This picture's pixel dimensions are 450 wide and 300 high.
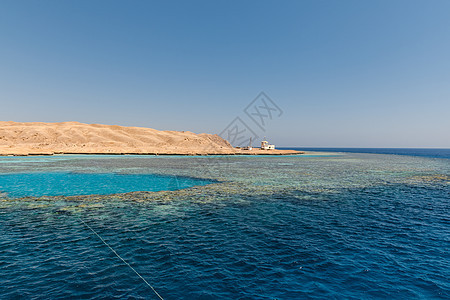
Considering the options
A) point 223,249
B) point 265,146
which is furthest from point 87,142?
point 223,249

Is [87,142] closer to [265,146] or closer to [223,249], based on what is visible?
[265,146]

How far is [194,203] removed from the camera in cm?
2141

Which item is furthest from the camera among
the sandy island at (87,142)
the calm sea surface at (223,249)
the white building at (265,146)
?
the white building at (265,146)

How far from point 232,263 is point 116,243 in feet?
20.8

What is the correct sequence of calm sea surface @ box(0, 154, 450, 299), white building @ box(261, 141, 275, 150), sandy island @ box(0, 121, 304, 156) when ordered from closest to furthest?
calm sea surface @ box(0, 154, 450, 299), sandy island @ box(0, 121, 304, 156), white building @ box(261, 141, 275, 150)

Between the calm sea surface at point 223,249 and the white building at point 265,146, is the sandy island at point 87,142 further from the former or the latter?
the calm sea surface at point 223,249

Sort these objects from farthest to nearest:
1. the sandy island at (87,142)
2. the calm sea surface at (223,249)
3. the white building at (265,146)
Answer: the white building at (265,146) < the sandy island at (87,142) < the calm sea surface at (223,249)

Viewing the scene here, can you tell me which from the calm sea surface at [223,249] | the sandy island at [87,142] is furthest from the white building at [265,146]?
the calm sea surface at [223,249]

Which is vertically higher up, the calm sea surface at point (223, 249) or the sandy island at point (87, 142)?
the sandy island at point (87, 142)

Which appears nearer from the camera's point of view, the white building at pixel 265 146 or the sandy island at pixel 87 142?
the sandy island at pixel 87 142

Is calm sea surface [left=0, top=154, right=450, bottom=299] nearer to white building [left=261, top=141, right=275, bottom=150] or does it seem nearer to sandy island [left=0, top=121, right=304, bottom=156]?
sandy island [left=0, top=121, right=304, bottom=156]

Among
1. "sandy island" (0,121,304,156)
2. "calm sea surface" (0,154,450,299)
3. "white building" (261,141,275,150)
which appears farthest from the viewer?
"white building" (261,141,275,150)

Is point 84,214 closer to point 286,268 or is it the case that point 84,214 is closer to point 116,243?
point 116,243

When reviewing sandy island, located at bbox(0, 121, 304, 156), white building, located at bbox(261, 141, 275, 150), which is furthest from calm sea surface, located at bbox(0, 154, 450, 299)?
white building, located at bbox(261, 141, 275, 150)
